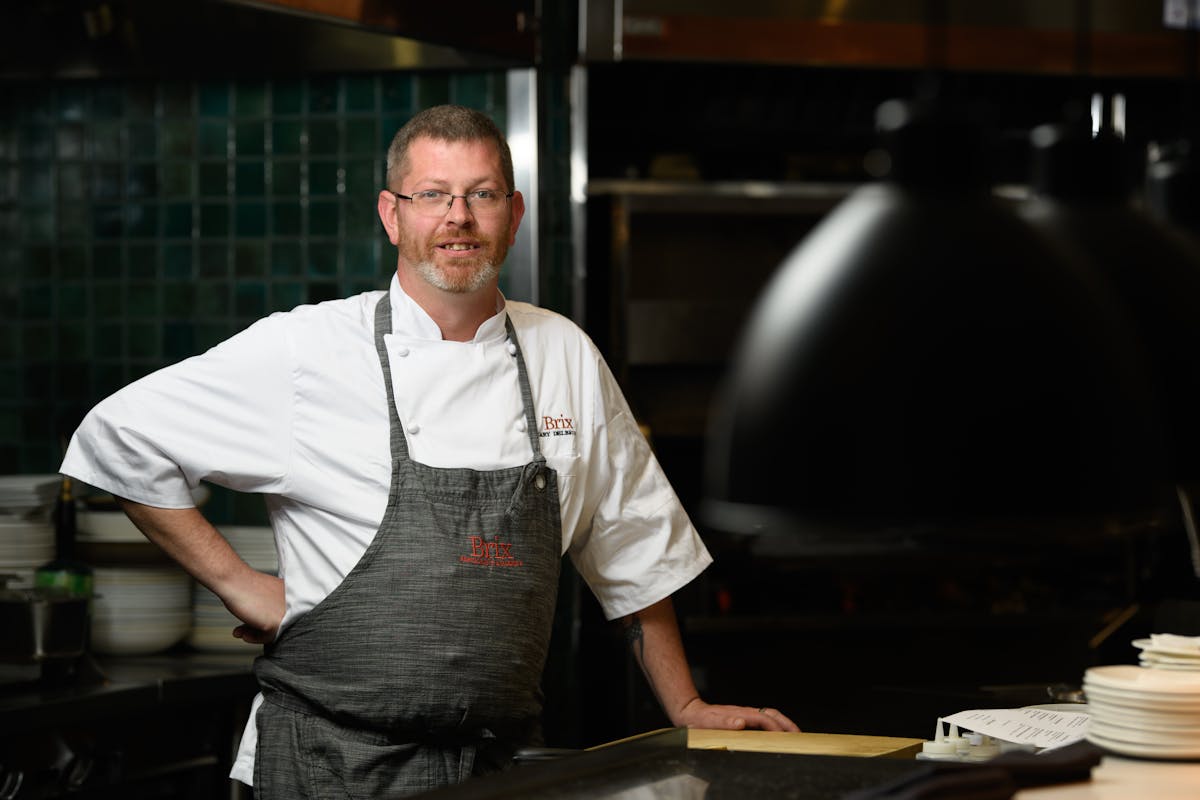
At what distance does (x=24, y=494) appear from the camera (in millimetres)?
3033

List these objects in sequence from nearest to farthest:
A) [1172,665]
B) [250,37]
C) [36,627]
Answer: [1172,665] → [36,627] → [250,37]

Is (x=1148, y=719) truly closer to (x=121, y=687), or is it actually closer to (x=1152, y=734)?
(x=1152, y=734)

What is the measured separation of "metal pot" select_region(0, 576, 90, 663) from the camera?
2787 millimetres

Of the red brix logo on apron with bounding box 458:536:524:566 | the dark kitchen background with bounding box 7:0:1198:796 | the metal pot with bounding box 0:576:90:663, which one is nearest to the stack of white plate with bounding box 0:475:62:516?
the metal pot with bounding box 0:576:90:663

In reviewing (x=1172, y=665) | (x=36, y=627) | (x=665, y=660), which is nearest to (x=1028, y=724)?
(x=1172, y=665)

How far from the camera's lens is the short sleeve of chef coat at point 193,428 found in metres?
2.38

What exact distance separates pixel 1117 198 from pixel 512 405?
4.39 feet

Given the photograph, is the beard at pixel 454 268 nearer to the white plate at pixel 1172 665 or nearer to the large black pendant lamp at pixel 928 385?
the white plate at pixel 1172 665

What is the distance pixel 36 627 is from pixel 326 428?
0.85 m

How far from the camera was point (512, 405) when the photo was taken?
7.97 ft

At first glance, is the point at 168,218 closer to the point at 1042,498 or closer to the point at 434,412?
the point at 434,412

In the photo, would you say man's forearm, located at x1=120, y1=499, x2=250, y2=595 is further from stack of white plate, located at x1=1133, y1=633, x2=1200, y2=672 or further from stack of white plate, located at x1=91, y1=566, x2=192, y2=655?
stack of white plate, located at x1=1133, y1=633, x2=1200, y2=672

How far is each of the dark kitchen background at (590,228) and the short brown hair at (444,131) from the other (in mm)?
923

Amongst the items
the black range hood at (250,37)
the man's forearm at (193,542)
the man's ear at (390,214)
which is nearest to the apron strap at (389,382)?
the man's ear at (390,214)
